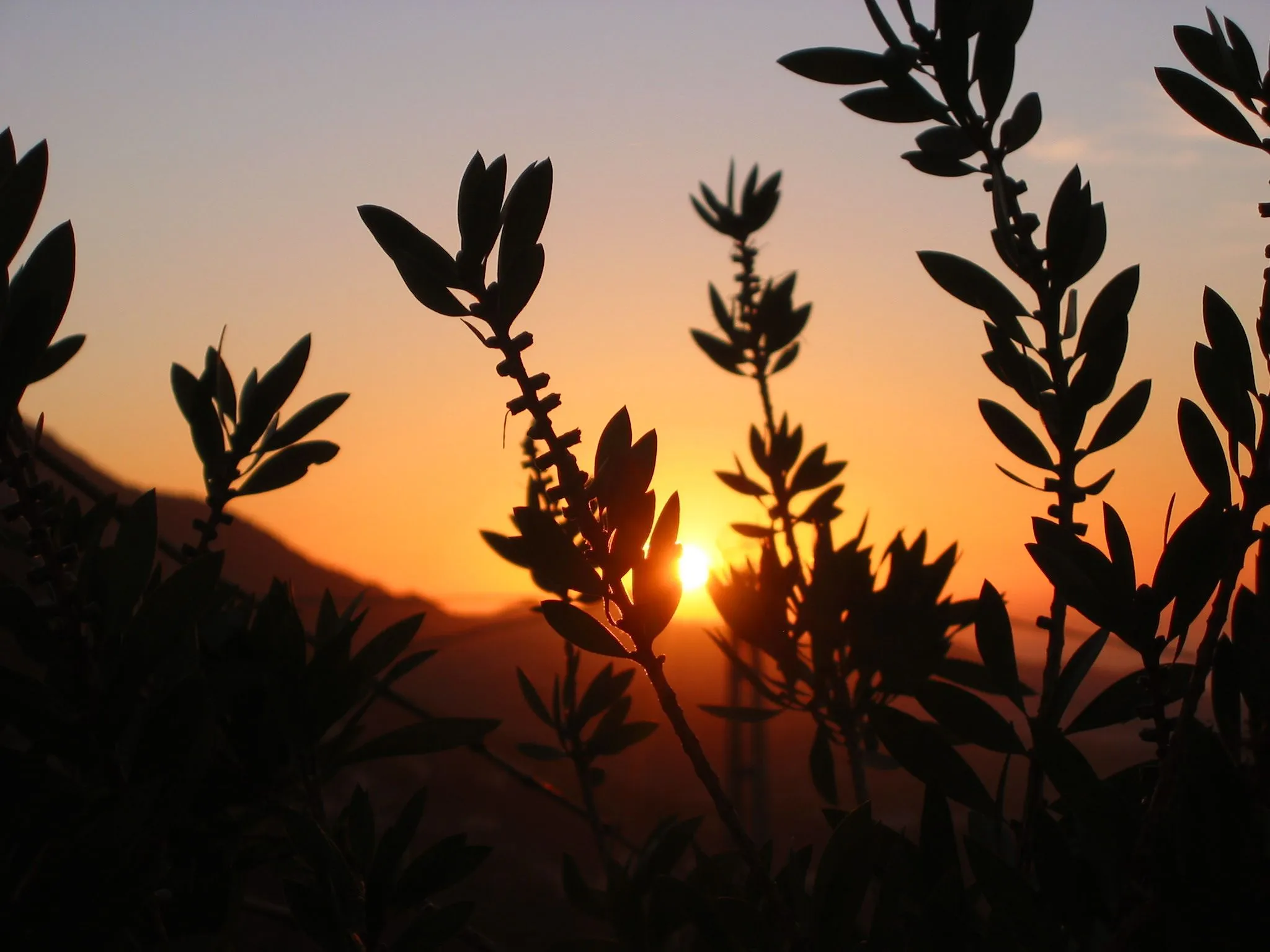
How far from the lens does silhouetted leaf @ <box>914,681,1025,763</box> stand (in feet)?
2.09

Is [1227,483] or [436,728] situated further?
[436,728]

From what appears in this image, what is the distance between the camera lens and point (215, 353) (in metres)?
1.04

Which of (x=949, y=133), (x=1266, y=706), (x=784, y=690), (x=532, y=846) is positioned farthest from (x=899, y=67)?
(x=532, y=846)

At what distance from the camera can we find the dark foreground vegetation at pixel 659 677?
0.53 meters

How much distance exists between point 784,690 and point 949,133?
3.33 feet

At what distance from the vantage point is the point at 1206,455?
0.58m

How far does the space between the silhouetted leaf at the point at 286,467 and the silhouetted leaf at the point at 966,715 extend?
0.66 meters

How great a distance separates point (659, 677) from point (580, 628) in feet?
0.25

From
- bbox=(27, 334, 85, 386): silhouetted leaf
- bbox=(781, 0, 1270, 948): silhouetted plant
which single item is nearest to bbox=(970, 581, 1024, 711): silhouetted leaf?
bbox=(781, 0, 1270, 948): silhouetted plant

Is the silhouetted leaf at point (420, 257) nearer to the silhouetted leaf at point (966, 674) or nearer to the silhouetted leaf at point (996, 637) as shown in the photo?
the silhouetted leaf at point (996, 637)

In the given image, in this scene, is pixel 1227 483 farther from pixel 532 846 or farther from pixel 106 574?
pixel 532 846

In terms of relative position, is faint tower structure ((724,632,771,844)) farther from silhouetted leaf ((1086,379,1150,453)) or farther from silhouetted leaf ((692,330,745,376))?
silhouetted leaf ((1086,379,1150,453))

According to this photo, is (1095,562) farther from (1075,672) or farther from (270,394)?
(270,394)

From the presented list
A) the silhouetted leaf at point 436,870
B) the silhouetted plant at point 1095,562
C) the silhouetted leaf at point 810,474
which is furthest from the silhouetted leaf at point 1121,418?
the silhouetted leaf at point 810,474
